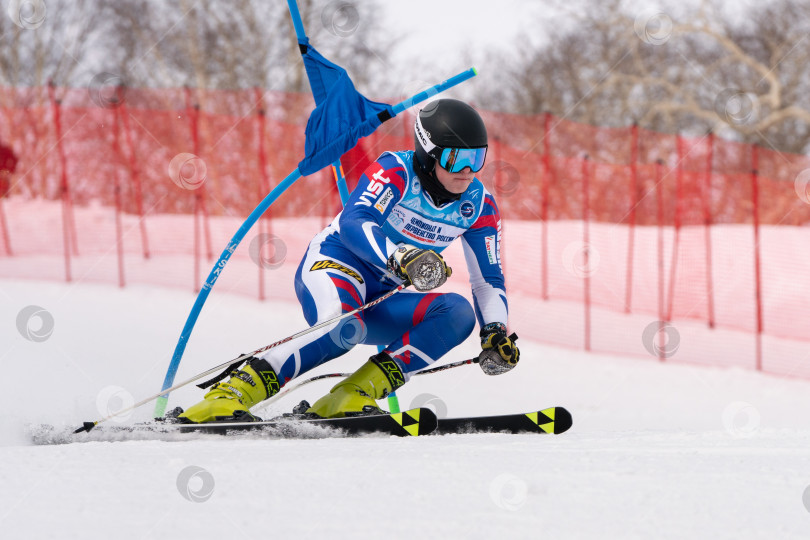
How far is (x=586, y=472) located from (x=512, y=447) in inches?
20.3

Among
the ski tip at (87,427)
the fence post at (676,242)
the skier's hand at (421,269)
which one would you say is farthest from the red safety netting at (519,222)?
the ski tip at (87,427)

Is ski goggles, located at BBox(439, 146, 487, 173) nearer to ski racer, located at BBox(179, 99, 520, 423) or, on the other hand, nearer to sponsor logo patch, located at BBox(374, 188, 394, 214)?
ski racer, located at BBox(179, 99, 520, 423)

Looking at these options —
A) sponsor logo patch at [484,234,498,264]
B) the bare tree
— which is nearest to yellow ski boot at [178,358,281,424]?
sponsor logo patch at [484,234,498,264]

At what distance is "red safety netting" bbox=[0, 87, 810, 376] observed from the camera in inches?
447

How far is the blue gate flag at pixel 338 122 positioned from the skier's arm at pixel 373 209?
37 cm

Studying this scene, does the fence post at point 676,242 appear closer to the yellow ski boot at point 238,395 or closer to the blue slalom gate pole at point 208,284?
the blue slalom gate pole at point 208,284

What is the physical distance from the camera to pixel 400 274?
381 cm

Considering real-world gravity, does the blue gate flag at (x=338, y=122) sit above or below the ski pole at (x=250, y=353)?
above

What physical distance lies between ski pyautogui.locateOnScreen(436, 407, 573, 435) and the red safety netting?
6.48m

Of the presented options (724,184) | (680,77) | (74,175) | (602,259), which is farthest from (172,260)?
(680,77)


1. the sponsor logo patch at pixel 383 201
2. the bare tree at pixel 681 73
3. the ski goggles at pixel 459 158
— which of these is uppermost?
the bare tree at pixel 681 73

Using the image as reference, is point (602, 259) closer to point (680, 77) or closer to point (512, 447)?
point (512, 447)

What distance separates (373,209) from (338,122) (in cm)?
70

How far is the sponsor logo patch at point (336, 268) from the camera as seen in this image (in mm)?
4219
